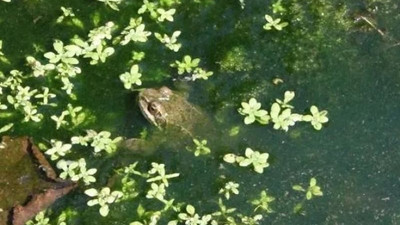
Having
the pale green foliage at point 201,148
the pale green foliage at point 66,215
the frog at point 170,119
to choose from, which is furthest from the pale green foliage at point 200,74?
the pale green foliage at point 66,215

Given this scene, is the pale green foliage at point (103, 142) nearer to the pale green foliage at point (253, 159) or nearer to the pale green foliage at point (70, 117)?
the pale green foliage at point (70, 117)

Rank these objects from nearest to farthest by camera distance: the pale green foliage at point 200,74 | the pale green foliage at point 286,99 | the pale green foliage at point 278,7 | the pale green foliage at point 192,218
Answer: the pale green foliage at point 192,218 < the pale green foliage at point 286,99 < the pale green foliage at point 200,74 < the pale green foliage at point 278,7

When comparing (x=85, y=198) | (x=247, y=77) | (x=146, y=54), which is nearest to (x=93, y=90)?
(x=146, y=54)

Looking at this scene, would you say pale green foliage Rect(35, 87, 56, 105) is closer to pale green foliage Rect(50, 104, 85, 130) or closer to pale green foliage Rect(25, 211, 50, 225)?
pale green foliage Rect(50, 104, 85, 130)

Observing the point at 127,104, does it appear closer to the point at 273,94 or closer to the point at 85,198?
the point at 85,198

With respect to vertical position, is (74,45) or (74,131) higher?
(74,45)

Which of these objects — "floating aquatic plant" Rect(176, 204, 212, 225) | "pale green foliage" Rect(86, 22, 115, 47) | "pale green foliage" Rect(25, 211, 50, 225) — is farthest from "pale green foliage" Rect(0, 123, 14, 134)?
"floating aquatic plant" Rect(176, 204, 212, 225)
